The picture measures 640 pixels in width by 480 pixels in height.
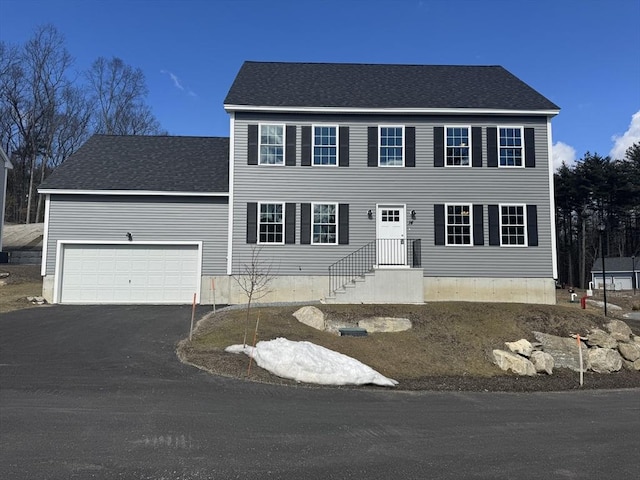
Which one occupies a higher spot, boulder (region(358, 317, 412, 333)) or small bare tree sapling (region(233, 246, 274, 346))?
small bare tree sapling (region(233, 246, 274, 346))

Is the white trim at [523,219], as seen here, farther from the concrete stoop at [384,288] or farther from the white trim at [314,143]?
the white trim at [314,143]

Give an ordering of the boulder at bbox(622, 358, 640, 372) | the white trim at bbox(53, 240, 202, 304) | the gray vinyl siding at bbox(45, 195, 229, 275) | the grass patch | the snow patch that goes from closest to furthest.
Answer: the snow patch → the grass patch → the boulder at bbox(622, 358, 640, 372) → the white trim at bbox(53, 240, 202, 304) → the gray vinyl siding at bbox(45, 195, 229, 275)

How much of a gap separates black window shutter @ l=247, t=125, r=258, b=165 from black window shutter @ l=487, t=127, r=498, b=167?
8.73 m

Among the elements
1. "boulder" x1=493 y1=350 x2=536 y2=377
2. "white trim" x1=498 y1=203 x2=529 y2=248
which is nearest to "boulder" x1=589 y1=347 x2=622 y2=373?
"boulder" x1=493 y1=350 x2=536 y2=377

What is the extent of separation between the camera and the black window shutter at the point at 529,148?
58.1ft

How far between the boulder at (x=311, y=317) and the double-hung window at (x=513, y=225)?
823 centimetres

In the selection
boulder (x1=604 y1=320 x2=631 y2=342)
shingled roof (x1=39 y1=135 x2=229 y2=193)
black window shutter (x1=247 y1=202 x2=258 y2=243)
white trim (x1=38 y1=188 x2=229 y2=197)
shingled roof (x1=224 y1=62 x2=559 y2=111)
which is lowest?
boulder (x1=604 y1=320 x2=631 y2=342)

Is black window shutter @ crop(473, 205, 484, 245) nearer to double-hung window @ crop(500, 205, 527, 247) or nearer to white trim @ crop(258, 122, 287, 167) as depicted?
double-hung window @ crop(500, 205, 527, 247)

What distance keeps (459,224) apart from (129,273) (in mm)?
12419

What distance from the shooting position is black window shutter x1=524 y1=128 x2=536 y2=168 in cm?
1772

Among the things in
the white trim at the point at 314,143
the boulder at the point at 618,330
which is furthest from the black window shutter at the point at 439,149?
the boulder at the point at 618,330

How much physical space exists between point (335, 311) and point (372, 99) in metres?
8.85

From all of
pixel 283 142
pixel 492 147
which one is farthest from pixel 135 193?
pixel 492 147

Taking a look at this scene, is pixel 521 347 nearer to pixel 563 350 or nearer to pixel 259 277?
pixel 563 350
